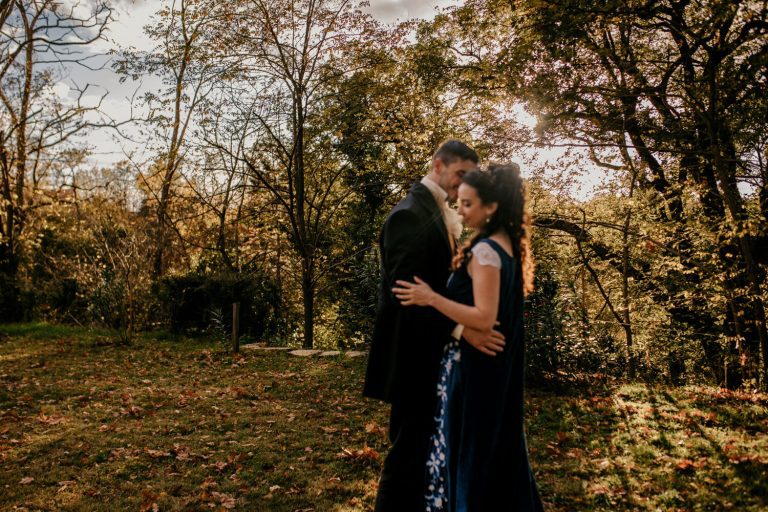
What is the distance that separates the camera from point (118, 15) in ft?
25.5

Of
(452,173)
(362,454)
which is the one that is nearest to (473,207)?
(452,173)

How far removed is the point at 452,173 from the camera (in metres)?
3.04

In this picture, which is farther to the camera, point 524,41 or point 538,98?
point 538,98

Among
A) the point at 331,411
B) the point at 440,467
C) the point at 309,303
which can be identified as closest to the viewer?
the point at 440,467

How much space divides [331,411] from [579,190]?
8.16 metres

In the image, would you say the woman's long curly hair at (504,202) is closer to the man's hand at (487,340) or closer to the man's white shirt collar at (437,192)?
the man's white shirt collar at (437,192)

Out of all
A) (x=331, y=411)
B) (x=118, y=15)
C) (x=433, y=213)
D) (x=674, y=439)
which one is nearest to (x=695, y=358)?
(x=674, y=439)

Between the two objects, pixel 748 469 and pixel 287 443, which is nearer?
pixel 748 469

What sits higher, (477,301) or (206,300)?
(477,301)

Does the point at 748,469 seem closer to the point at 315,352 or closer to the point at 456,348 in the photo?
the point at 456,348

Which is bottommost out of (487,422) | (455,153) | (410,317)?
(487,422)

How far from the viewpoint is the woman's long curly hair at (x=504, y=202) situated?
2693mm

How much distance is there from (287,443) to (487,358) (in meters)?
3.50

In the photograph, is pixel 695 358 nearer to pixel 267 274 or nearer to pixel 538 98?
pixel 538 98
